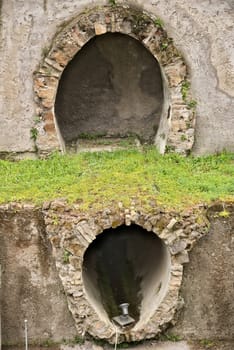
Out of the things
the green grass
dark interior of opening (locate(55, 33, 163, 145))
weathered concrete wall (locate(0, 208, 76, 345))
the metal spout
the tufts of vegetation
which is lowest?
the metal spout

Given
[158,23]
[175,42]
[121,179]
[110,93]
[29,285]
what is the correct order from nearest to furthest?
[29,285] < [121,179] < [158,23] < [175,42] < [110,93]

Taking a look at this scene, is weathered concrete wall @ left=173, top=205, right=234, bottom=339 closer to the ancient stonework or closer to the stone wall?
the stone wall

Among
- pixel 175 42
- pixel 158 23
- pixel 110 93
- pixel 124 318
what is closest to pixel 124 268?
pixel 124 318

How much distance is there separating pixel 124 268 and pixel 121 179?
189 cm

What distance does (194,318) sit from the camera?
7742 mm

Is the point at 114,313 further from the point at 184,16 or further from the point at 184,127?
the point at 184,16

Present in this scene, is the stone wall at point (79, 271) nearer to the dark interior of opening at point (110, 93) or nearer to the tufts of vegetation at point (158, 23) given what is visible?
the tufts of vegetation at point (158, 23)

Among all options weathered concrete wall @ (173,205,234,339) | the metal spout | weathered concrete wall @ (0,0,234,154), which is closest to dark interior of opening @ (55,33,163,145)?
weathered concrete wall @ (0,0,234,154)

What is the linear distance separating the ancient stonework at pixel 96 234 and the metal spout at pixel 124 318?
26 centimetres

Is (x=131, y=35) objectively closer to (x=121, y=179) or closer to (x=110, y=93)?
(x=110, y=93)

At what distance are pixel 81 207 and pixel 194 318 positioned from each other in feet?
6.32

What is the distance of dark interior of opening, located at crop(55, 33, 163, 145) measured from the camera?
1002cm

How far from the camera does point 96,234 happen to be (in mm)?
7359

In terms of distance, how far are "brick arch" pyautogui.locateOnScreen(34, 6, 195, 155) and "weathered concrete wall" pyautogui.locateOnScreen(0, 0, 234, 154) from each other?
16 cm
